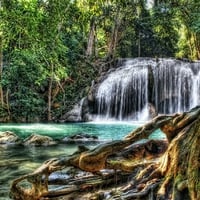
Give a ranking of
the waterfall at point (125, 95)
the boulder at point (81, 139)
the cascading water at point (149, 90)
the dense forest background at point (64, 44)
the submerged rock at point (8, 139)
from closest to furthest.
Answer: the dense forest background at point (64, 44)
the submerged rock at point (8, 139)
the boulder at point (81, 139)
the cascading water at point (149, 90)
the waterfall at point (125, 95)

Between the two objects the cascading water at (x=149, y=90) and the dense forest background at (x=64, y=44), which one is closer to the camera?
the dense forest background at (x=64, y=44)

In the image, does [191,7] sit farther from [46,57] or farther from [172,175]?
[172,175]

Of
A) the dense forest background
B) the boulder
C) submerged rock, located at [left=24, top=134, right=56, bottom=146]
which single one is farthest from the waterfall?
submerged rock, located at [left=24, top=134, right=56, bottom=146]

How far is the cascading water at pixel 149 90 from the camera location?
101 ft

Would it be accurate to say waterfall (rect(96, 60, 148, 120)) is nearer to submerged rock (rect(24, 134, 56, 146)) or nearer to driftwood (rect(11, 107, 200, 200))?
submerged rock (rect(24, 134, 56, 146))

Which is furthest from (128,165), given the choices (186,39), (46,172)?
(186,39)

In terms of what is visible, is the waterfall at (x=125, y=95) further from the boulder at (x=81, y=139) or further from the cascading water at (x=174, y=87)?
the boulder at (x=81, y=139)

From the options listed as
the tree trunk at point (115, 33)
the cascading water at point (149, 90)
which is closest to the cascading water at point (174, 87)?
the cascading water at point (149, 90)

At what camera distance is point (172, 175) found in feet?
15.7

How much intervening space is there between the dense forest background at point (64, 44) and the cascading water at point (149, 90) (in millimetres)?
3009

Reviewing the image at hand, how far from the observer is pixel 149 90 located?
1247 inches

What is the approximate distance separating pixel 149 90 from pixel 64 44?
1117 cm

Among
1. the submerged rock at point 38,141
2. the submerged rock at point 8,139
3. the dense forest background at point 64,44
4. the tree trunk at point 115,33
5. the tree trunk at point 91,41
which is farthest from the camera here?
the tree trunk at point 115,33

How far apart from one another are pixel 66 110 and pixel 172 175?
92.5 feet
